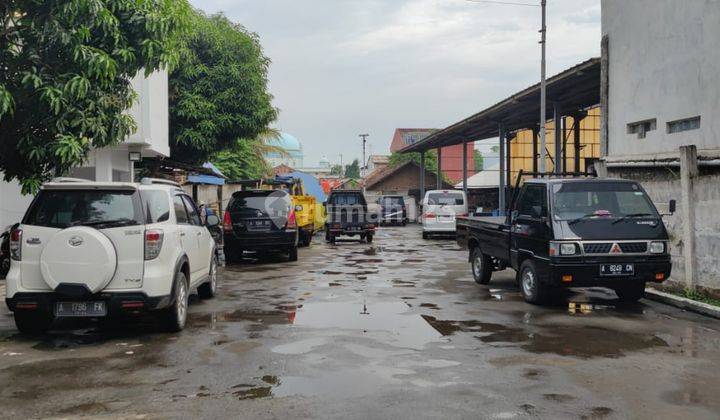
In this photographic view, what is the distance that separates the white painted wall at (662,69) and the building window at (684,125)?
0.37 feet

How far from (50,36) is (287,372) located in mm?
5764

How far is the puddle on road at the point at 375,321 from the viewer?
7418mm

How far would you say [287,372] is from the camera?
593 centimetres

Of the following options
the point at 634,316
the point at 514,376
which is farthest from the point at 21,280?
the point at 634,316

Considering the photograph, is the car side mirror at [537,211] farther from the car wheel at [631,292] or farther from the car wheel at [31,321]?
the car wheel at [31,321]

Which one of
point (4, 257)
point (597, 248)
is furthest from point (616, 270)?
point (4, 257)

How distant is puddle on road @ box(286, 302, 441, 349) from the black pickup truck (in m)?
2.11

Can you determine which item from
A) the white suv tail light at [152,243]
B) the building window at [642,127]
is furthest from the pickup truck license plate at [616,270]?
the building window at [642,127]

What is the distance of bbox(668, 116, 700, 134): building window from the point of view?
1286 cm

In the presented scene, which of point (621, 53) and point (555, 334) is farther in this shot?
point (621, 53)

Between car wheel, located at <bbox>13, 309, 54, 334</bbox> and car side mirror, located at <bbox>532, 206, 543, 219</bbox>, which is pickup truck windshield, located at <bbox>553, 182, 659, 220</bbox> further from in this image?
car wheel, located at <bbox>13, 309, 54, 334</bbox>

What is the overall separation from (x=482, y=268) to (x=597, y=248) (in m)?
3.25

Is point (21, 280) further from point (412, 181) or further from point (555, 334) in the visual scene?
point (412, 181)

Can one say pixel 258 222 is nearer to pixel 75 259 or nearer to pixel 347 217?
pixel 347 217
